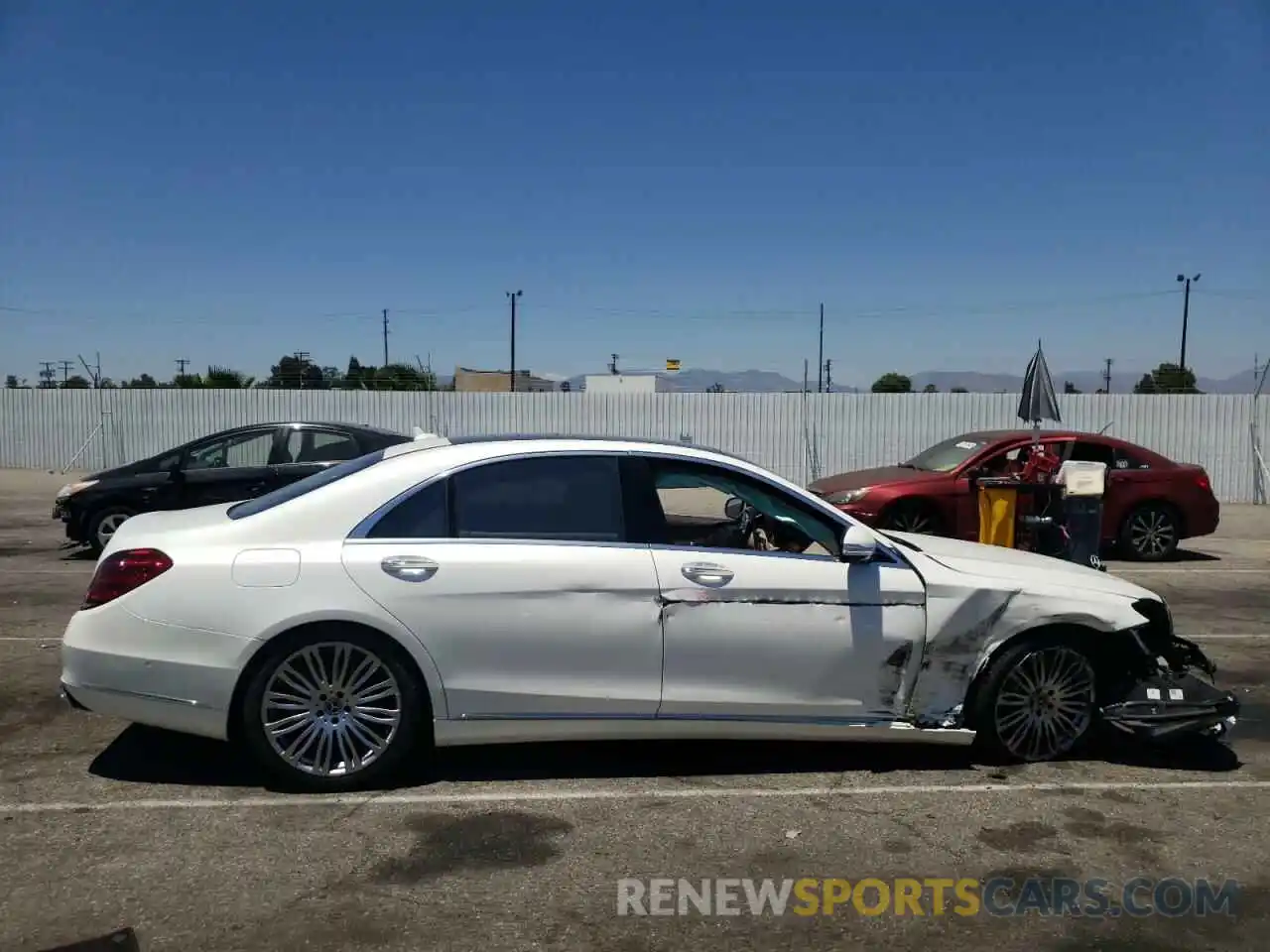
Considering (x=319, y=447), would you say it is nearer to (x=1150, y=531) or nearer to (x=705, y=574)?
(x=705, y=574)

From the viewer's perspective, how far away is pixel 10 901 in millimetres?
3693

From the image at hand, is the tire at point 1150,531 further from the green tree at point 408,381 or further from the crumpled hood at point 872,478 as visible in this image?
the green tree at point 408,381

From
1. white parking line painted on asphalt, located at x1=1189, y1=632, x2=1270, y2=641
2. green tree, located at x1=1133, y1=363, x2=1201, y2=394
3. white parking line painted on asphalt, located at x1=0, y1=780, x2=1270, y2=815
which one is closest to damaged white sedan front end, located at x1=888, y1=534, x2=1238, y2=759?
white parking line painted on asphalt, located at x1=0, y1=780, x2=1270, y2=815

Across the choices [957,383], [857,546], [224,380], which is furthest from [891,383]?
[857,546]

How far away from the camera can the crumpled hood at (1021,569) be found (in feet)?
16.8

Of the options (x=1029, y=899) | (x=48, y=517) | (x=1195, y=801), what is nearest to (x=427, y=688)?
(x=1029, y=899)

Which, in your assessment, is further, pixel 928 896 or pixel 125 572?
pixel 125 572

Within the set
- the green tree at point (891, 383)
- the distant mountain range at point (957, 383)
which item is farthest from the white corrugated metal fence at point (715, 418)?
the green tree at point (891, 383)

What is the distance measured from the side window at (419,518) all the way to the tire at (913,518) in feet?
24.3

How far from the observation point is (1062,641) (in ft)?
16.7

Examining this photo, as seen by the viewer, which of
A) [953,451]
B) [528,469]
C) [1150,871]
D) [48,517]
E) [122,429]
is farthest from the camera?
[122,429]

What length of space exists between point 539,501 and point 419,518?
0.54 meters

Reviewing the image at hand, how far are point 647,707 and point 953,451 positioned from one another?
8436 millimetres

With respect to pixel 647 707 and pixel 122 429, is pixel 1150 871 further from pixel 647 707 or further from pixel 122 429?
pixel 122 429
